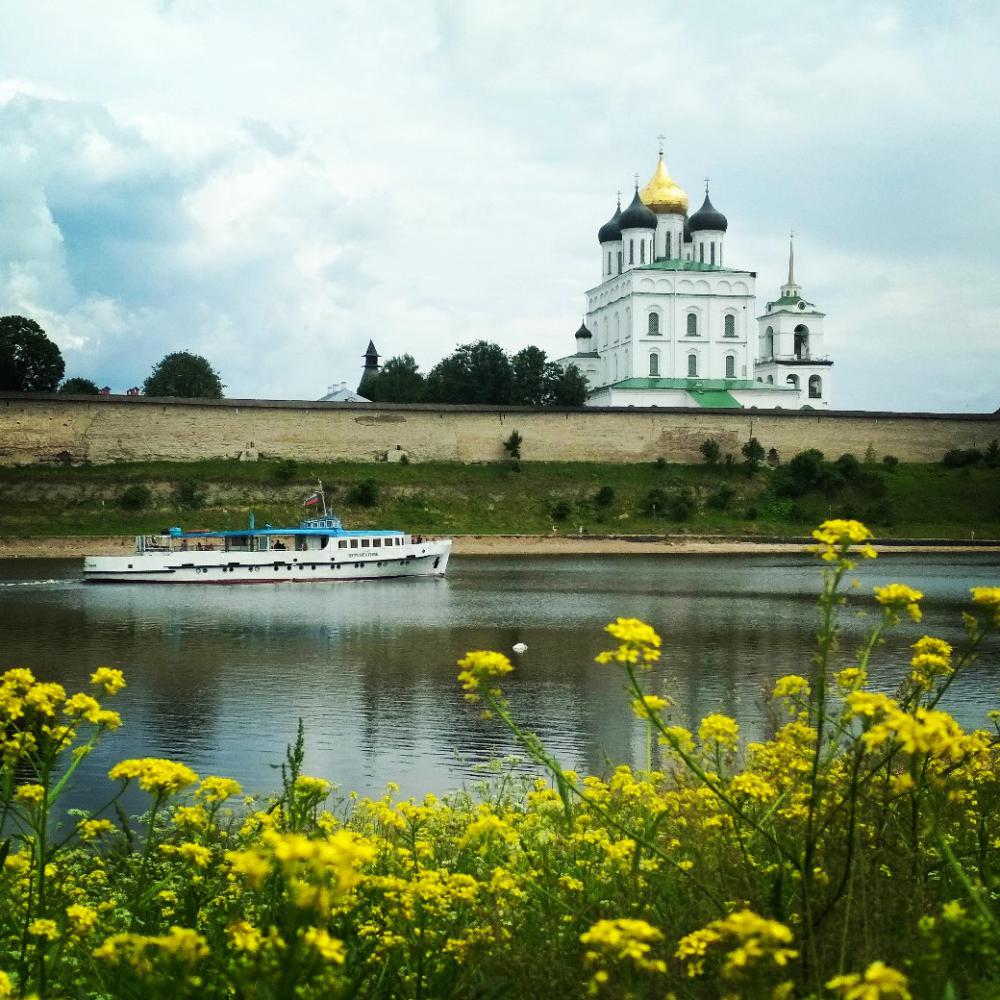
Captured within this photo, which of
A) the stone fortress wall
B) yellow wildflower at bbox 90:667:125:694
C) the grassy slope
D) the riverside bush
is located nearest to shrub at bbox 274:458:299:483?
the grassy slope

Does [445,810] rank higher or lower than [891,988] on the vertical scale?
lower

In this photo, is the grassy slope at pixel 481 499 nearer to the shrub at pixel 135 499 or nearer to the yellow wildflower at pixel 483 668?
the shrub at pixel 135 499

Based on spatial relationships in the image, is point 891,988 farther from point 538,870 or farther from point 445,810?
point 445,810

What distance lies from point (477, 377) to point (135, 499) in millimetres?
21765

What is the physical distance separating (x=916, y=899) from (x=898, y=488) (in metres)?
50.0

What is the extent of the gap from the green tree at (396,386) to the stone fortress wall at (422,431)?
14638 mm

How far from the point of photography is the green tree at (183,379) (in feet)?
241

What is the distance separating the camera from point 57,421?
158 feet

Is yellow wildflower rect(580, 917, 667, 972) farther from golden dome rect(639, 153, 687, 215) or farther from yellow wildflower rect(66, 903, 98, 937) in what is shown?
golden dome rect(639, 153, 687, 215)

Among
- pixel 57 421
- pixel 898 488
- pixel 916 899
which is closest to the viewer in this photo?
pixel 916 899

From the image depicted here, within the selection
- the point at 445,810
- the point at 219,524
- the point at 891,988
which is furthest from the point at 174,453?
the point at 891,988

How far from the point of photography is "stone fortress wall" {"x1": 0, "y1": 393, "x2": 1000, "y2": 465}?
4853 centimetres

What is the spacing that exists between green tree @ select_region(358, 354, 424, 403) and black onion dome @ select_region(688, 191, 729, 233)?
17229 millimetres

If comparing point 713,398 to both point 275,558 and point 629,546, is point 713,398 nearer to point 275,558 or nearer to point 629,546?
point 629,546
